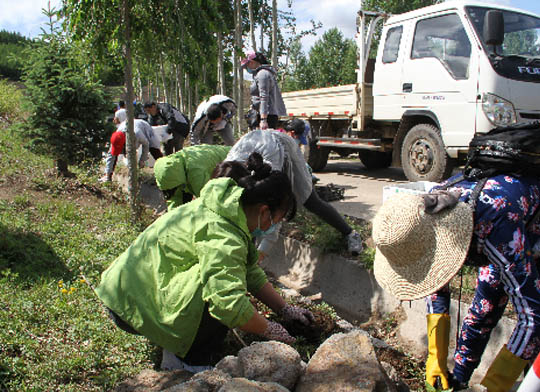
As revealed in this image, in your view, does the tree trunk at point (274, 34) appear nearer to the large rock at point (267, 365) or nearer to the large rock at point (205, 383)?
the large rock at point (267, 365)

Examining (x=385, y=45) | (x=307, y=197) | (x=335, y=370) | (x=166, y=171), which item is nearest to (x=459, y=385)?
(x=335, y=370)

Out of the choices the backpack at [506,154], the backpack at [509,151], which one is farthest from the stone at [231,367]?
the backpack at [509,151]

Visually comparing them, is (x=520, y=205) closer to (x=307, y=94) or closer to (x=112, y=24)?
(x=112, y=24)

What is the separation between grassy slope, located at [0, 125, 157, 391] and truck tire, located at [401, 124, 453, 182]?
408cm

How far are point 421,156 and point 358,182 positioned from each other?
1822 mm

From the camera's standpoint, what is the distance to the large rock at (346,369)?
6.61ft

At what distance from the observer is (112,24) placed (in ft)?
18.2

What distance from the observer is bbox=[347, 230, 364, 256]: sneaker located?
425cm

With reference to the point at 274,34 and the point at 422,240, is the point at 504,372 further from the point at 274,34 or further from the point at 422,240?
the point at 274,34

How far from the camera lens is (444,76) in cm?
646

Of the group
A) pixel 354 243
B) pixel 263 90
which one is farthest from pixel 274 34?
pixel 354 243

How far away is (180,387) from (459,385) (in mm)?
1507

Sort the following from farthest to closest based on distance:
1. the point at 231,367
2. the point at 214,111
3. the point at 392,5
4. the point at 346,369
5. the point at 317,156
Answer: the point at 392,5, the point at 317,156, the point at 214,111, the point at 231,367, the point at 346,369

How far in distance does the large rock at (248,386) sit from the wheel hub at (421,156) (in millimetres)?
5651
